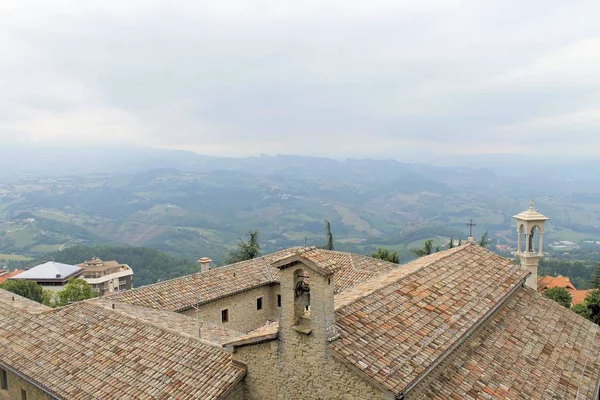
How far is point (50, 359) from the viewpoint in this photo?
1470cm

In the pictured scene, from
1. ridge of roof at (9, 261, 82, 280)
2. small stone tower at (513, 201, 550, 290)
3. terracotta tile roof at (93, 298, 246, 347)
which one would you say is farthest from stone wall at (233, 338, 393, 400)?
ridge of roof at (9, 261, 82, 280)

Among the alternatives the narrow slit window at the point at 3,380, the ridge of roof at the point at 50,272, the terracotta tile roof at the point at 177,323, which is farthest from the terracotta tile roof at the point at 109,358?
the ridge of roof at the point at 50,272

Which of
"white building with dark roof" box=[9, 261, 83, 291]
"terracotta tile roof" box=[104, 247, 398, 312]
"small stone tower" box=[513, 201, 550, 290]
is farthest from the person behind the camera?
"white building with dark roof" box=[9, 261, 83, 291]

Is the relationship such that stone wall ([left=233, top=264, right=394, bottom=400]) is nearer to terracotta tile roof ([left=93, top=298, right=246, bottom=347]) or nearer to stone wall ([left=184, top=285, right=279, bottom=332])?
terracotta tile roof ([left=93, top=298, right=246, bottom=347])

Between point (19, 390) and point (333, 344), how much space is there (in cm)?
1221

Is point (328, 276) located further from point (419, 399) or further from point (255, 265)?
point (255, 265)

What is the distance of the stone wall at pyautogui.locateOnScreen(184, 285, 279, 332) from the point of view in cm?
2220

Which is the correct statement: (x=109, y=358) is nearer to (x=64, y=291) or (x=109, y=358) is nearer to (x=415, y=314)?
(x=415, y=314)

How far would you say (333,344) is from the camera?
10.3 m

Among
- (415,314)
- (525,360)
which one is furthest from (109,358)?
(525,360)

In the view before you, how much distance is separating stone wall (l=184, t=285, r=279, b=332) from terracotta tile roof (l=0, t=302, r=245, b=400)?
19.6ft

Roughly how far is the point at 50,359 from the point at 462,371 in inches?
516

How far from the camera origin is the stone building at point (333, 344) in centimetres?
1048

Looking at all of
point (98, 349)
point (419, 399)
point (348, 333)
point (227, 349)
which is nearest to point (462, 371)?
point (419, 399)
